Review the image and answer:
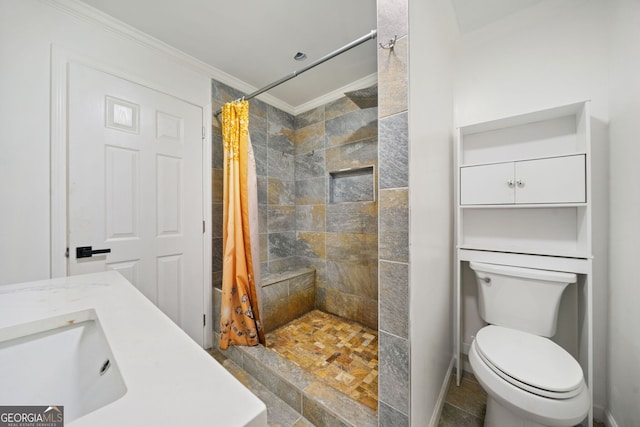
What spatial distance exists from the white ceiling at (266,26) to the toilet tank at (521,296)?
1.65 meters

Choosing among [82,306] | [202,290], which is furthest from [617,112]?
[202,290]

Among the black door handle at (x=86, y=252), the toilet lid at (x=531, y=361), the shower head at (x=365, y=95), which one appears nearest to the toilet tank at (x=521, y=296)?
the toilet lid at (x=531, y=361)

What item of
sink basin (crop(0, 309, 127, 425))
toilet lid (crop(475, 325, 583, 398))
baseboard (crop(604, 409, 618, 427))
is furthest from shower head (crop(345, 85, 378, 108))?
baseboard (crop(604, 409, 618, 427))

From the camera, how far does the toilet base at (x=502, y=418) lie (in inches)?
39.1

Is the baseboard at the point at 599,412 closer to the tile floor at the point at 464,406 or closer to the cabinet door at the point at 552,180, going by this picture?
the tile floor at the point at 464,406

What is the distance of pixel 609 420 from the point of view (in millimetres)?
1152

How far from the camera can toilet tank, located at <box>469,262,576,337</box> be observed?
1262mm

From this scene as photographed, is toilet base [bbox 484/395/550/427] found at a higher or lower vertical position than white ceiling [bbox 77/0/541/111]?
lower

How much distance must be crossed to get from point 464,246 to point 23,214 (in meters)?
2.60

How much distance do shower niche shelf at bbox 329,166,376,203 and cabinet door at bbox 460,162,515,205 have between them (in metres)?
0.78

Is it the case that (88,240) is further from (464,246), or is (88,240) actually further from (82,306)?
(464,246)

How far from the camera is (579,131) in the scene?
1.25 m

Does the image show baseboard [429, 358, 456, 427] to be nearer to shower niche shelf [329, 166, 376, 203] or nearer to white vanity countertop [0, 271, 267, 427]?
white vanity countertop [0, 271, 267, 427]

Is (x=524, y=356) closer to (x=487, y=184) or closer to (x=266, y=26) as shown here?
(x=487, y=184)
